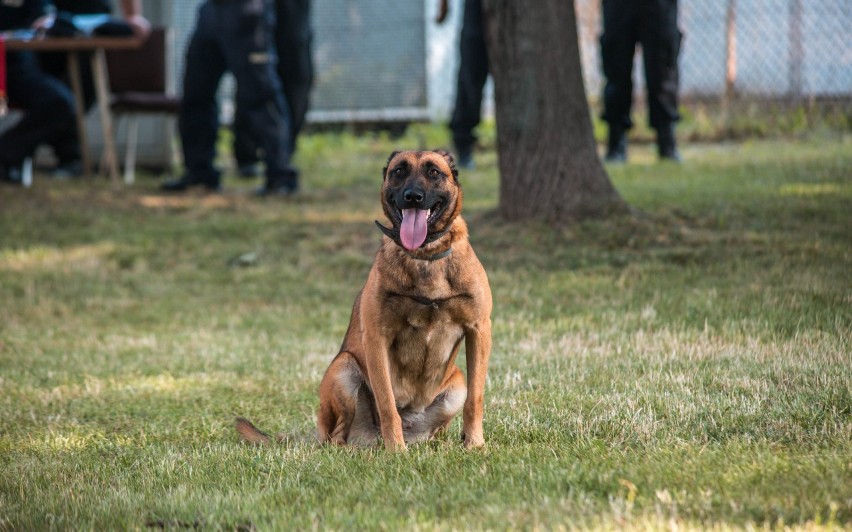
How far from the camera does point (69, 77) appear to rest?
12.8m

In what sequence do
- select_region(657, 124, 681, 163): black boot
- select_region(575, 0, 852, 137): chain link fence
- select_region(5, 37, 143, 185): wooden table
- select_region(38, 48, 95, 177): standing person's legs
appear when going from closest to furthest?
1. select_region(5, 37, 143, 185): wooden table
2. select_region(657, 124, 681, 163): black boot
3. select_region(38, 48, 95, 177): standing person's legs
4. select_region(575, 0, 852, 137): chain link fence

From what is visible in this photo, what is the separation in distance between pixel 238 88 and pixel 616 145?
424cm

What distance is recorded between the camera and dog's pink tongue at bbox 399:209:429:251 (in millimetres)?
3990

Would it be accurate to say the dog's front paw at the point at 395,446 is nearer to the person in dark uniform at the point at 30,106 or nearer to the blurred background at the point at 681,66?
the person in dark uniform at the point at 30,106

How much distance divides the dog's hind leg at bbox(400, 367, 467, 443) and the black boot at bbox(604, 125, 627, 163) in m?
8.04

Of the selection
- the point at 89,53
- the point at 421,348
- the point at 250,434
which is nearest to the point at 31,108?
the point at 89,53

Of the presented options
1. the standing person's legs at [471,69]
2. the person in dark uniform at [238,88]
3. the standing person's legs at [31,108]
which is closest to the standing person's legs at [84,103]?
the standing person's legs at [31,108]

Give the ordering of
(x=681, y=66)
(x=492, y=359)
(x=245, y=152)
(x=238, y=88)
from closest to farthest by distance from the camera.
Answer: (x=492, y=359), (x=238, y=88), (x=245, y=152), (x=681, y=66)

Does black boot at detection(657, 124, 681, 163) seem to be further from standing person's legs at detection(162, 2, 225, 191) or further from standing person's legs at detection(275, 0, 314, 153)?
standing person's legs at detection(162, 2, 225, 191)

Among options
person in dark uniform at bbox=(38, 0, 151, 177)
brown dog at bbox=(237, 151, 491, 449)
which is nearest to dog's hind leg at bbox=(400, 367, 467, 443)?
brown dog at bbox=(237, 151, 491, 449)

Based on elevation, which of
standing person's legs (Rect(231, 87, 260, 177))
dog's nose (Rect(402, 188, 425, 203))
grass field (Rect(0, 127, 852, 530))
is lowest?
grass field (Rect(0, 127, 852, 530))

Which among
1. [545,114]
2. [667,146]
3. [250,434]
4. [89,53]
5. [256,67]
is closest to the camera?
[250,434]

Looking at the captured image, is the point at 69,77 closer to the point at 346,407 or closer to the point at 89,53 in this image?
the point at 89,53

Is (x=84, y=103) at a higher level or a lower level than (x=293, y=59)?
lower
